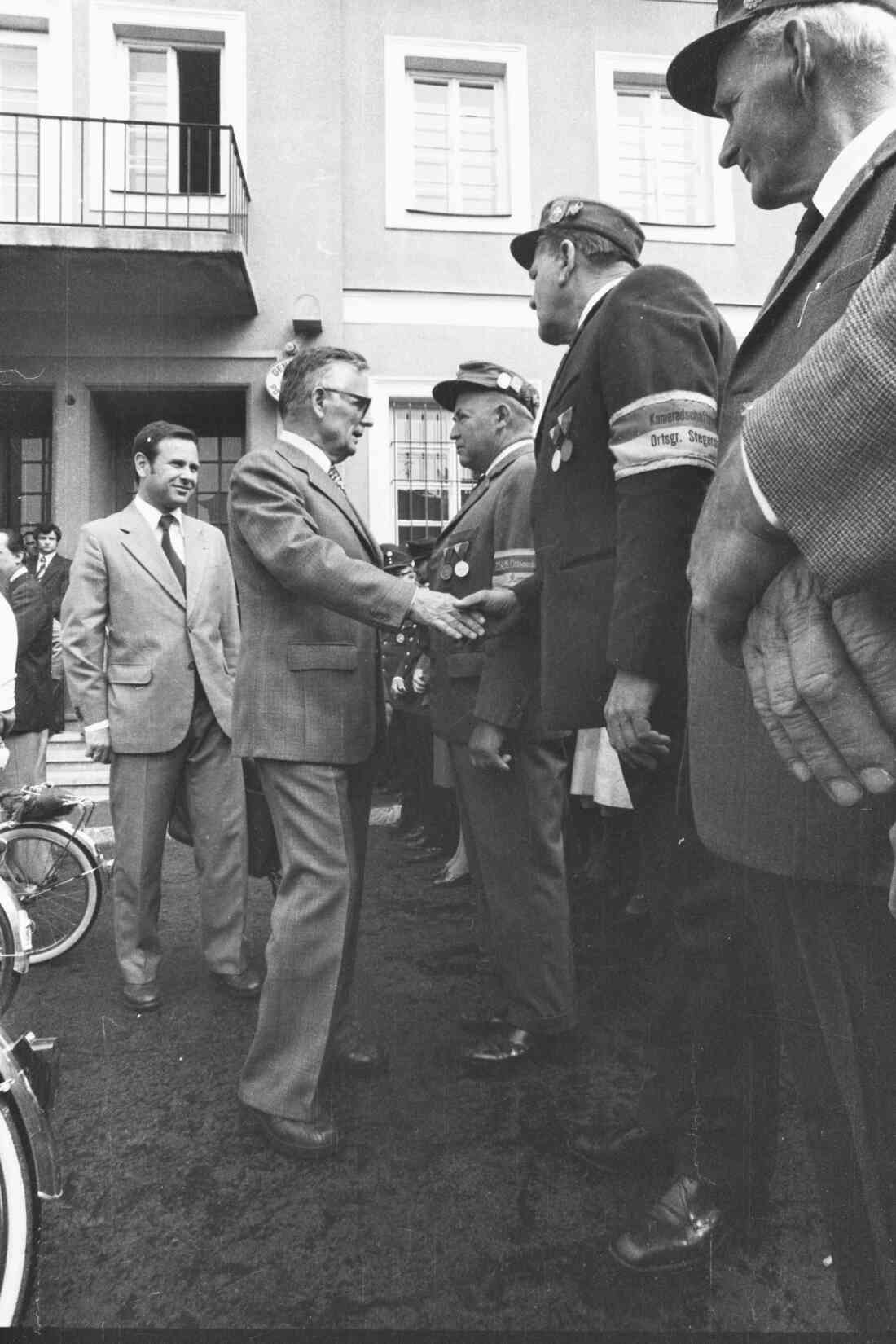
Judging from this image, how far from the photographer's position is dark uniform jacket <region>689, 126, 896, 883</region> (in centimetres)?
97

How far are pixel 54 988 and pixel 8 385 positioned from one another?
6.87m

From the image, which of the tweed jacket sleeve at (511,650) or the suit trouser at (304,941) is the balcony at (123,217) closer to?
the tweed jacket sleeve at (511,650)

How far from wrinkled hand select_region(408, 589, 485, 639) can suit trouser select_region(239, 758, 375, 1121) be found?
473 mm

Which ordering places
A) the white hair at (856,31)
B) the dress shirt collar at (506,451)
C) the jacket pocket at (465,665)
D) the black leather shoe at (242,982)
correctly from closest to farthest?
the white hair at (856,31) → the jacket pocket at (465,665) → the dress shirt collar at (506,451) → the black leather shoe at (242,982)

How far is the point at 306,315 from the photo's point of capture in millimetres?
8898

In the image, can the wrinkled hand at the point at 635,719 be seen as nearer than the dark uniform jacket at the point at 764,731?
No

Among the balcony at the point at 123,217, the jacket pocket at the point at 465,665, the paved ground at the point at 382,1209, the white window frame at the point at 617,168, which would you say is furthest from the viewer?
the white window frame at the point at 617,168

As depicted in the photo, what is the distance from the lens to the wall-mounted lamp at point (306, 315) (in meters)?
8.86

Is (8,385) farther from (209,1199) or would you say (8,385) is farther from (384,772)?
(209,1199)

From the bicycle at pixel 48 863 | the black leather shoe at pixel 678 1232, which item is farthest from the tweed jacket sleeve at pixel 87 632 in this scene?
the black leather shoe at pixel 678 1232

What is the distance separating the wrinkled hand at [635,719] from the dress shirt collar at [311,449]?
129 centimetres

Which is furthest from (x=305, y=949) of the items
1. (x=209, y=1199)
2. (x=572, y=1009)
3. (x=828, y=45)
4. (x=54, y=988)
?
(x=828, y=45)

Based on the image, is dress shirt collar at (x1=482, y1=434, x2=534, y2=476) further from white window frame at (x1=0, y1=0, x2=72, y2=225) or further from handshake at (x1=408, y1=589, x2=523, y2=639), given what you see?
white window frame at (x1=0, y1=0, x2=72, y2=225)

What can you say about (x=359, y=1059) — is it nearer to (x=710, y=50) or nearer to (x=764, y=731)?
(x=764, y=731)
